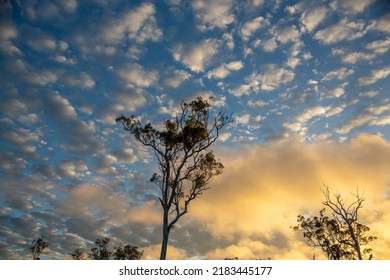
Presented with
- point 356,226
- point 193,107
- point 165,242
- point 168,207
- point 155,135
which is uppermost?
point 193,107

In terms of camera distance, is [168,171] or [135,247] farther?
[135,247]

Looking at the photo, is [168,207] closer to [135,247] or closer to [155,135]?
[155,135]

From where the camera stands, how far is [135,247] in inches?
1385

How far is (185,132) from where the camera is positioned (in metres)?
21.7

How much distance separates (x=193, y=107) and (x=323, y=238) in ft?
69.4
